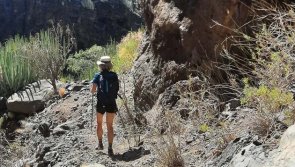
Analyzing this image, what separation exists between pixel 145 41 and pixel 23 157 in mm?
3215

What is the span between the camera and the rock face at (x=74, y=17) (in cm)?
2938

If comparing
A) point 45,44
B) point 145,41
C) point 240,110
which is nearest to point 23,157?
point 145,41

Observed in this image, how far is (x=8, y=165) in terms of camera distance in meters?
9.36

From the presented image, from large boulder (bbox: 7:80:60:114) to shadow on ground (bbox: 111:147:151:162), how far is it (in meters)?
5.76

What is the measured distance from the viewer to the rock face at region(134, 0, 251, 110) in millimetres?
8039

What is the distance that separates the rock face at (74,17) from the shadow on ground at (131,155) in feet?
69.1

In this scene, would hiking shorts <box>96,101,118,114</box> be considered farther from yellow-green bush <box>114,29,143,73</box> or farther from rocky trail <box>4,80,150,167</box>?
yellow-green bush <box>114,29,143,73</box>

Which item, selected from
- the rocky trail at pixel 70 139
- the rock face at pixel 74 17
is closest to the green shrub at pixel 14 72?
the rocky trail at pixel 70 139

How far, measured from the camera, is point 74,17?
30.5 m

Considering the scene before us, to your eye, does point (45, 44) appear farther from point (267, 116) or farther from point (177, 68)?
point (267, 116)

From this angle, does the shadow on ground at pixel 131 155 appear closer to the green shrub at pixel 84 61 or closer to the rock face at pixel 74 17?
the green shrub at pixel 84 61

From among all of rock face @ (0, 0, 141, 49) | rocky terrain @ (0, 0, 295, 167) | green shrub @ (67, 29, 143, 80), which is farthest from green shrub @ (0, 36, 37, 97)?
rock face @ (0, 0, 141, 49)

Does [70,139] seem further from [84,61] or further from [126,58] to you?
[84,61]

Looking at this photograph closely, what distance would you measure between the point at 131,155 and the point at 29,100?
6.19 m
